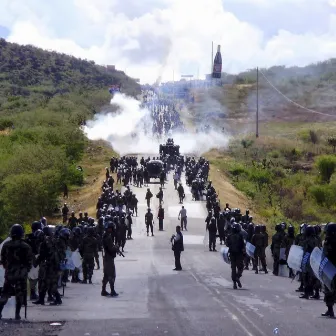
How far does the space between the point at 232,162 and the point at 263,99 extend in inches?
2823

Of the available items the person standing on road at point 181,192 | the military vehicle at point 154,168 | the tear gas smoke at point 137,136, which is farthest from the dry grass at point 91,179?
the person standing on road at point 181,192

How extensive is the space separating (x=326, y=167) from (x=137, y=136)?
29159 millimetres

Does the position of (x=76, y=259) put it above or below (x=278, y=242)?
below

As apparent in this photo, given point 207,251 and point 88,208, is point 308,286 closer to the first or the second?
point 207,251

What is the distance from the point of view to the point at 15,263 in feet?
46.3

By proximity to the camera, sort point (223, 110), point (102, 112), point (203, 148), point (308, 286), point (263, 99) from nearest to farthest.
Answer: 1. point (308, 286)
2. point (203, 148)
3. point (102, 112)
4. point (223, 110)
5. point (263, 99)

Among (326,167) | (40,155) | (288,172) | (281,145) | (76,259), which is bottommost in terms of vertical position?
(76,259)

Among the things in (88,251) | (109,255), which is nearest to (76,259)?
(88,251)

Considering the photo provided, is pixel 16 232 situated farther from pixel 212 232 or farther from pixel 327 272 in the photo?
pixel 212 232

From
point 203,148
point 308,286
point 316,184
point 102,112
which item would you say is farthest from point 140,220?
point 102,112

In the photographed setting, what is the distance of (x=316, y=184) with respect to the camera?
80.5m

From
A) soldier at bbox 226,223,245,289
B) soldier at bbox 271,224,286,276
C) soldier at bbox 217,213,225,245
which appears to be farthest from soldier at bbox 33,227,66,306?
soldier at bbox 217,213,225,245

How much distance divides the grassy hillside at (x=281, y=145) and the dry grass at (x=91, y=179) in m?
11.5

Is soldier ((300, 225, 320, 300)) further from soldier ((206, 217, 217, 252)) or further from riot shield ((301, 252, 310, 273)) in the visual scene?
soldier ((206, 217, 217, 252))
